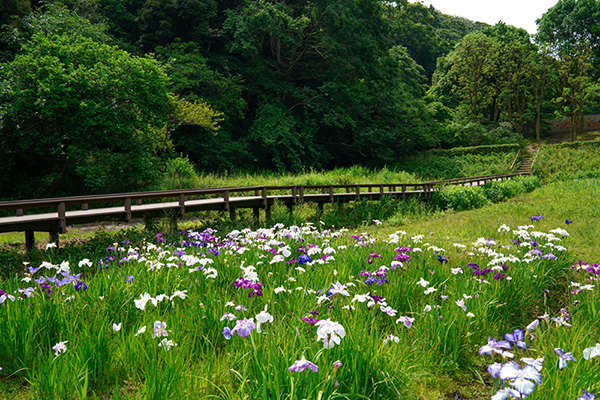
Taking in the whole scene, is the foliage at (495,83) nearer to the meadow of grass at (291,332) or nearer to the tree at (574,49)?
the tree at (574,49)

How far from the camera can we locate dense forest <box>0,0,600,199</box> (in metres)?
13.8

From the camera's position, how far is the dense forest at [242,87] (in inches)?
542

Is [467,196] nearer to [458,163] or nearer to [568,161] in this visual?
[458,163]

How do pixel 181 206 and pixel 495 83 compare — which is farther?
pixel 495 83

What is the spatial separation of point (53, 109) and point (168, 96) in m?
4.03

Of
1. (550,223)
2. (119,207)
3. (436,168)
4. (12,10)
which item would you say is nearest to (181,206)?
(119,207)

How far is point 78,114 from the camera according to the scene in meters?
13.4

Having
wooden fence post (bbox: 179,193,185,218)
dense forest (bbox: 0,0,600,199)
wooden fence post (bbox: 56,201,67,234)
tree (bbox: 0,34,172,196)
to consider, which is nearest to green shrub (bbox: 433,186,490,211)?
wooden fence post (bbox: 179,193,185,218)

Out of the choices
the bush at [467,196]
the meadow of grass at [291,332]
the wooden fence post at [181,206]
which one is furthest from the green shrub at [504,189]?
the wooden fence post at [181,206]

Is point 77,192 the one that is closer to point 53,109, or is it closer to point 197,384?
point 53,109

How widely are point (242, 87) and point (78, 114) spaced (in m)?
12.9

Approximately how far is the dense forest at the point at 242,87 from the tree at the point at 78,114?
6 centimetres

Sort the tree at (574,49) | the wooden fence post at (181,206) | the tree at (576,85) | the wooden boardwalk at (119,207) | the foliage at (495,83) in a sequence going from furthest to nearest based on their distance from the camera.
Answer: the foliage at (495,83), the tree at (574,49), the tree at (576,85), the wooden fence post at (181,206), the wooden boardwalk at (119,207)

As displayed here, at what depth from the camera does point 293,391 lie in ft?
5.96
